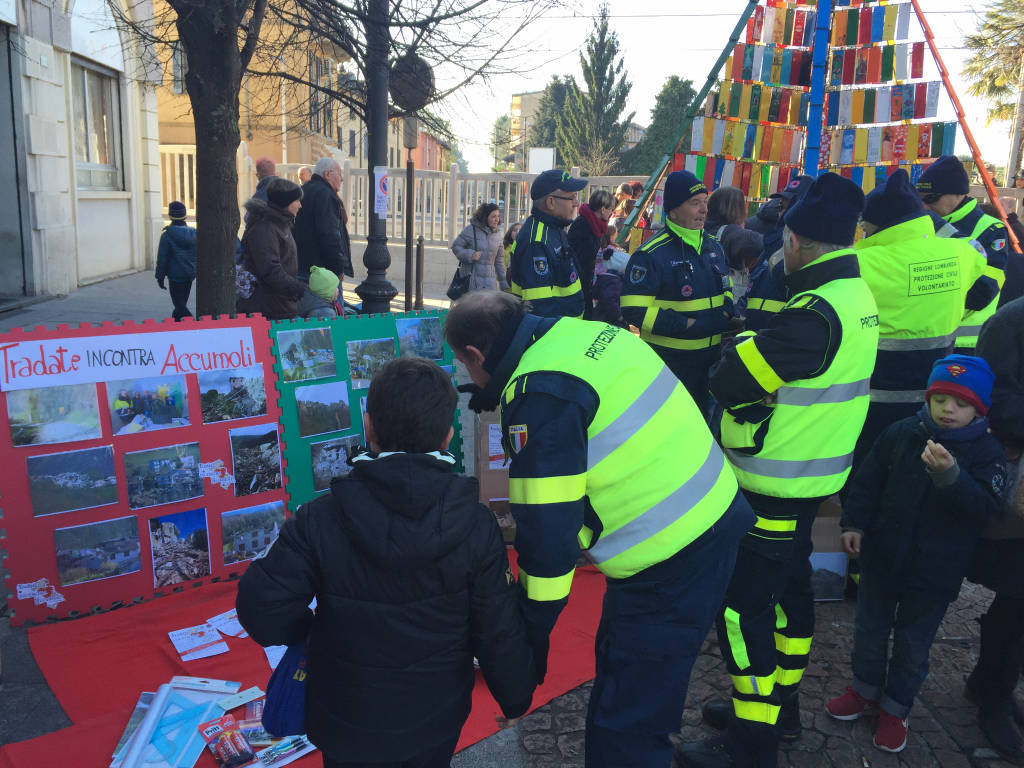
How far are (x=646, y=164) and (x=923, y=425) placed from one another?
135 feet

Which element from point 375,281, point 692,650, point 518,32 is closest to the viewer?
point 692,650

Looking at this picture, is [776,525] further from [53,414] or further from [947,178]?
[53,414]

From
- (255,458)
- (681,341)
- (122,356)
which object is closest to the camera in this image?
(122,356)

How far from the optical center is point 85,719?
301 cm

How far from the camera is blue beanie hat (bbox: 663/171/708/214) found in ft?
14.1

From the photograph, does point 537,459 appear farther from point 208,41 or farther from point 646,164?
point 646,164

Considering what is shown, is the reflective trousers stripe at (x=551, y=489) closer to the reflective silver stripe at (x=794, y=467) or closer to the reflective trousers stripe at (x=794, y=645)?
the reflective silver stripe at (x=794, y=467)

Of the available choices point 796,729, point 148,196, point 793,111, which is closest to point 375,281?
point 793,111

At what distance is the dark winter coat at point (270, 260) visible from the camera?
528cm

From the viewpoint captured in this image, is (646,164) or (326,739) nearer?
(326,739)

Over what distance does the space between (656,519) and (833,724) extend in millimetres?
1836

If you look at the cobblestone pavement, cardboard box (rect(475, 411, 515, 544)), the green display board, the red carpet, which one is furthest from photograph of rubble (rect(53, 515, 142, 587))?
A: the cobblestone pavement

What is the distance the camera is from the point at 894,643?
312 centimetres

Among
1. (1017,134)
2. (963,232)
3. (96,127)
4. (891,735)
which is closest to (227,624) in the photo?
(891,735)
